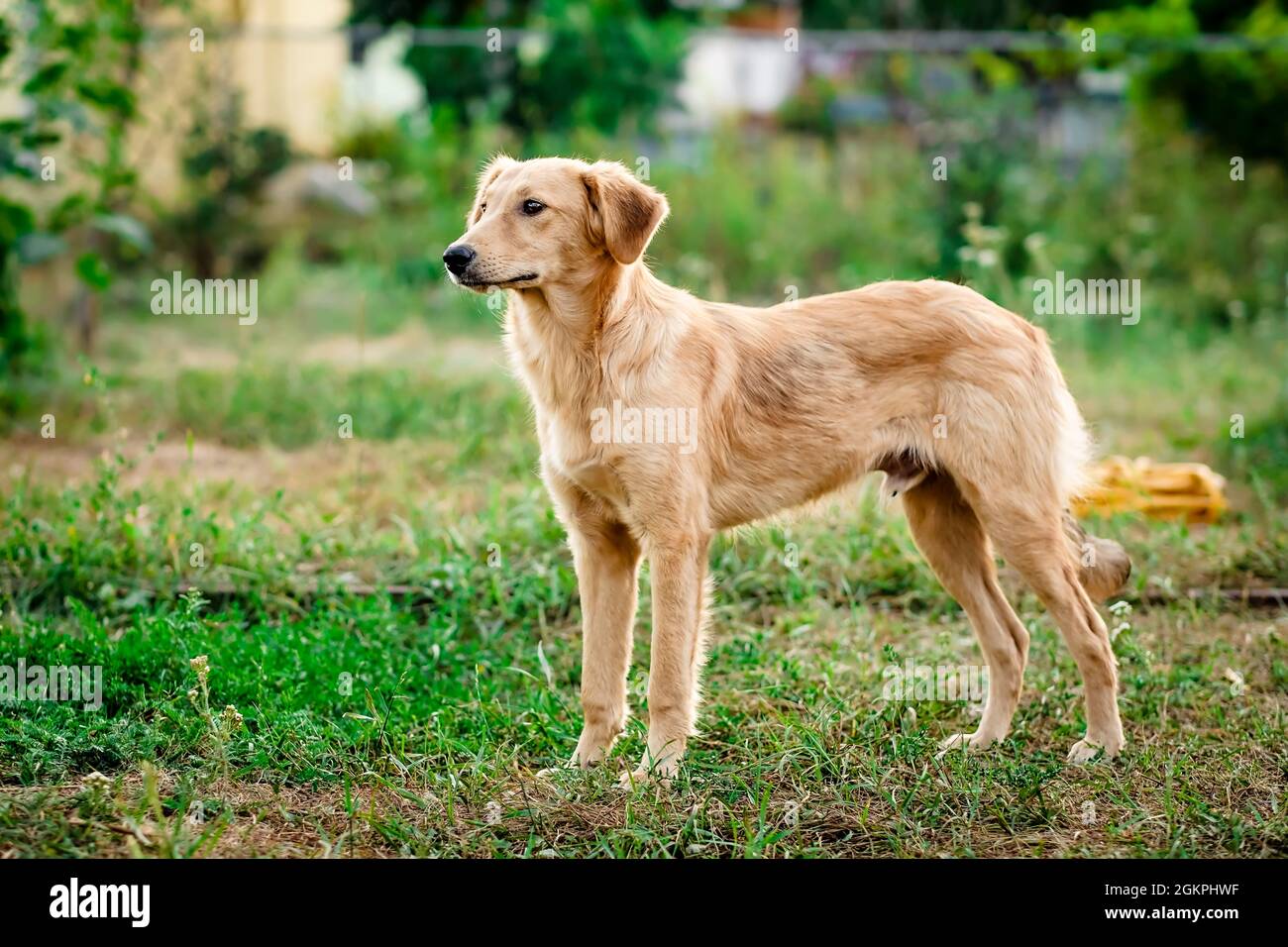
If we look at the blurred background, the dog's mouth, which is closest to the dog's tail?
the dog's mouth

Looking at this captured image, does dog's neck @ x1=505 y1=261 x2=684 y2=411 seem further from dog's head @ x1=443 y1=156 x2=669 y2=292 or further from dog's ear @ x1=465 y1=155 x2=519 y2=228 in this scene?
dog's ear @ x1=465 y1=155 x2=519 y2=228

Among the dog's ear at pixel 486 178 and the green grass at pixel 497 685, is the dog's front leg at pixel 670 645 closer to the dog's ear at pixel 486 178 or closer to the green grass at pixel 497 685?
the green grass at pixel 497 685

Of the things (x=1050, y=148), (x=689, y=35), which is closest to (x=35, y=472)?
(x=689, y=35)

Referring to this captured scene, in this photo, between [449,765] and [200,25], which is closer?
[449,765]

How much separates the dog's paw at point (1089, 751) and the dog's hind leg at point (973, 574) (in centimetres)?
31

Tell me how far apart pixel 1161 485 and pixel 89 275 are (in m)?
6.20

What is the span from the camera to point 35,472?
741 centimetres

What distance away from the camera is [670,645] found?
14.3 feet

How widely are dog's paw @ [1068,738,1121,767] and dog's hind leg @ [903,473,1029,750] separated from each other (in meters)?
0.31

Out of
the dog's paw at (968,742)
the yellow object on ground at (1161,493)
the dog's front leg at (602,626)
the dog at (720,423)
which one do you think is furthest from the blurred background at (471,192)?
the dog's paw at (968,742)

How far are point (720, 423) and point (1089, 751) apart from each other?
5.74ft
